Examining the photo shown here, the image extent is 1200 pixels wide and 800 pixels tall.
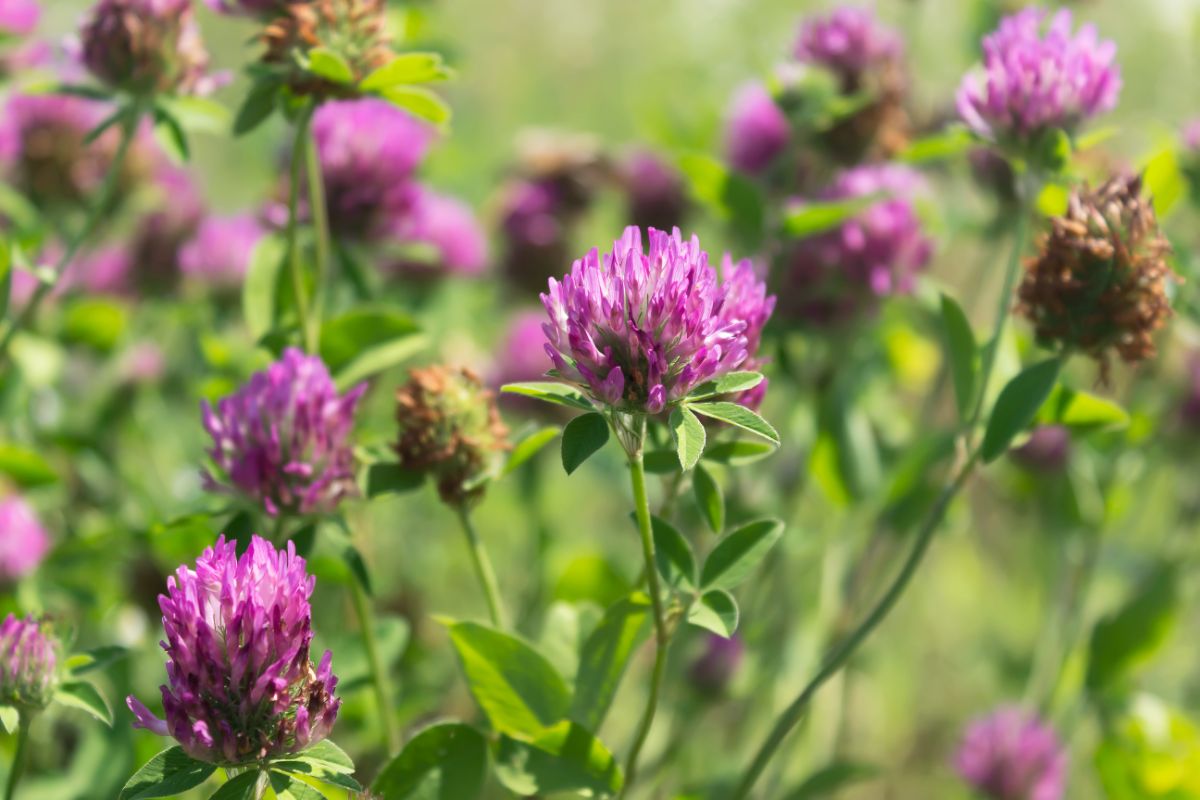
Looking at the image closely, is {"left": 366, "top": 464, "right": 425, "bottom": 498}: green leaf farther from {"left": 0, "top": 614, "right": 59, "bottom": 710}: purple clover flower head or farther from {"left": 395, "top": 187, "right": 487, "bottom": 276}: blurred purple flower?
{"left": 395, "top": 187, "right": 487, "bottom": 276}: blurred purple flower

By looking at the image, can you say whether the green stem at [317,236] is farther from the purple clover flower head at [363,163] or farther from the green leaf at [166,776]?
the green leaf at [166,776]

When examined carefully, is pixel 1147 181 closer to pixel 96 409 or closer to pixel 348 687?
pixel 348 687

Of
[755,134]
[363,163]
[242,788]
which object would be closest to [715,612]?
[242,788]

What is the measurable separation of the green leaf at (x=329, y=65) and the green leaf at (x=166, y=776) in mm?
669

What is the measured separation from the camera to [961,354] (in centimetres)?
137

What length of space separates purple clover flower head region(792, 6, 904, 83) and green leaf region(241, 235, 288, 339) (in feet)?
2.85

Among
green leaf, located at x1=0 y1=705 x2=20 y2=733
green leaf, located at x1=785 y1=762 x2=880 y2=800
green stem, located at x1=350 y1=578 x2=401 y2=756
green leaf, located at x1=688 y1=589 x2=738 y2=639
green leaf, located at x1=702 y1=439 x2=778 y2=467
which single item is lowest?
green leaf, located at x1=785 y1=762 x2=880 y2=800

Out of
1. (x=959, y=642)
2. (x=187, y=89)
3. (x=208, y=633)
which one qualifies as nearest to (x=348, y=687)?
(x=208, y=633)

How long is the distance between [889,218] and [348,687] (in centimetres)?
101

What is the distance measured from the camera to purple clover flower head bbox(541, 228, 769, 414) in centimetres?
102

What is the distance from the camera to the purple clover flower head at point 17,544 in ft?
5.65

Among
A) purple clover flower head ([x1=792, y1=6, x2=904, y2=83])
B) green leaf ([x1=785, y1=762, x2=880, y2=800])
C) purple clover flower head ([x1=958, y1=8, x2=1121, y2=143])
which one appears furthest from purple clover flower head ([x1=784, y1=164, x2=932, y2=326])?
green leaf ([x1=785, y1=762, x2=880, y2=800])

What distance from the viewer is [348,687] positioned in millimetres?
1489

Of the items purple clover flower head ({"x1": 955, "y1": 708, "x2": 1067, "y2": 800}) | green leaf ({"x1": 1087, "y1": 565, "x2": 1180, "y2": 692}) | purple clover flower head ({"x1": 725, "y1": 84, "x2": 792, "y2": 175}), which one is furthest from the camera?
purple clover flower head ({"x1": 725, "y1": 84, "x2": 792, "y2": 175})
